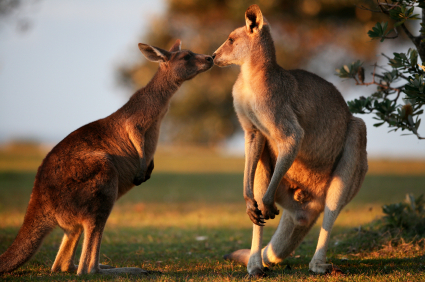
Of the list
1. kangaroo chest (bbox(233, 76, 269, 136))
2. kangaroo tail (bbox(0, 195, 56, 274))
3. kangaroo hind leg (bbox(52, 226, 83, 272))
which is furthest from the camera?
kangaroo hind leg (bbox(52, 226, 83, 272))

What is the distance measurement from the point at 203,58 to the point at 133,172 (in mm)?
1421

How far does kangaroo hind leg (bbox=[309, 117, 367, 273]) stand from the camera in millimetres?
3598

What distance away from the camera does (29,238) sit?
350 centimetres

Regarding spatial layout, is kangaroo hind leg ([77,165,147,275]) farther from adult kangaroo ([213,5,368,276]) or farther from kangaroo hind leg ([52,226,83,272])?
adult kangaroo ([213,5,368,276])

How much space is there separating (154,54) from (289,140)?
1.87m

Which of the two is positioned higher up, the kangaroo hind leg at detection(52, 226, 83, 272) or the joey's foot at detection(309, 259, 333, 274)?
the kangaroo hind leg at detection(52, 226, 83, 272)

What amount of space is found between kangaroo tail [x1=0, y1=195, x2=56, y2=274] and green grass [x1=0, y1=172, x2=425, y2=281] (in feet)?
0.62

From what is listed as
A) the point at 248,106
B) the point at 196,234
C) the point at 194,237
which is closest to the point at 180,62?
the point at 248,106

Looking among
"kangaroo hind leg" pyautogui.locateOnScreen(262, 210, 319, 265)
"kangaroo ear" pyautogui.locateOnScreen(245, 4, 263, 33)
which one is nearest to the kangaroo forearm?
"kangaroo hind leg" pyautogui.locateOnScreen(262, 210, 319, 265)

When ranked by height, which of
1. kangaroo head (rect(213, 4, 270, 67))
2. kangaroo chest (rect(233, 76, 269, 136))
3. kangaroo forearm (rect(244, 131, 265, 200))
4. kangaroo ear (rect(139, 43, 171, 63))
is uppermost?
kangaroo ear (rect(139, 43, 171, 63))

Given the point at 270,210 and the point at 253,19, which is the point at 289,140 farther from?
the point at 253,19

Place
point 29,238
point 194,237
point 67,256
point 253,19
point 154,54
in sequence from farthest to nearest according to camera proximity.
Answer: point 194,237 < point 154,54 < point 67,256 < point 253,19 < point 29,238

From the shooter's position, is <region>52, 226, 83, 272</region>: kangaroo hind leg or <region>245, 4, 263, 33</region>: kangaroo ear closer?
<region>245, 4, 263, 33</region>: kangaroo ear

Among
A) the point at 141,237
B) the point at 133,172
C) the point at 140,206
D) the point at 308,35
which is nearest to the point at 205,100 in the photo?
the point at 308,35
